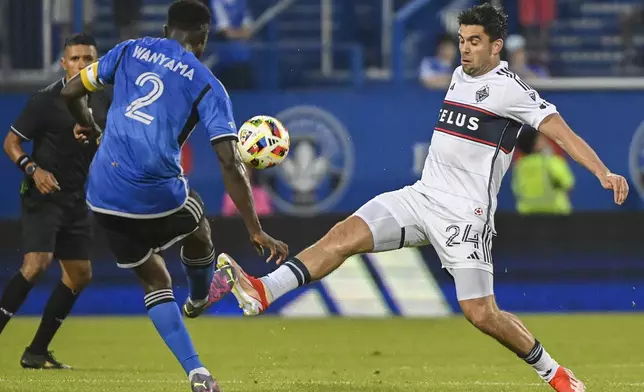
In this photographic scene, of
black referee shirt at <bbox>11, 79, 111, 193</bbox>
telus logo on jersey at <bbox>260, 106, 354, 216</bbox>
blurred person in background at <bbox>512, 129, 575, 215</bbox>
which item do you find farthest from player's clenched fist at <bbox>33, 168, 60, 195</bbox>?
blurred person in background at <bbox>512, 129, 575, 215</bbox>

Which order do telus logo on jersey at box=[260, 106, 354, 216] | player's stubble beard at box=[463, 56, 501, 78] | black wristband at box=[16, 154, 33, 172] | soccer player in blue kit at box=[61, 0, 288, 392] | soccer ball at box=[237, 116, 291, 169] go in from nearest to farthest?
1. soccer player in blue kit at box=[61, 0, 288, 392]
2. player's stubble beard at box=[463, 56, 501, 78]
3. soccer ball at box=[237, 116, 291, 169]
4. black wristband at box=[16, 154, 33, 172]
5. telus logo on jersey at box=[260, 106, 354, 216]

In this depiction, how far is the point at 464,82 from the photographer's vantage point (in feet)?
26.7

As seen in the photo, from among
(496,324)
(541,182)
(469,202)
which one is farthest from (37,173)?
(541,182)

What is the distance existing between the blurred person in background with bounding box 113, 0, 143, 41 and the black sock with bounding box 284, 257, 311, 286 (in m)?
10.5

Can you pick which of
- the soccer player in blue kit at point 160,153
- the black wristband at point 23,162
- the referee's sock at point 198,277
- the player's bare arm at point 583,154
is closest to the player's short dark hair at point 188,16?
the soccer player in blue kit at point 160,153

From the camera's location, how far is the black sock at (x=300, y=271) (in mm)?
7773

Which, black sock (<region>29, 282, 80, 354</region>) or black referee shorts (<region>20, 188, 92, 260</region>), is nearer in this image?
black sock (<region>29, 282, 80, 354</region>)

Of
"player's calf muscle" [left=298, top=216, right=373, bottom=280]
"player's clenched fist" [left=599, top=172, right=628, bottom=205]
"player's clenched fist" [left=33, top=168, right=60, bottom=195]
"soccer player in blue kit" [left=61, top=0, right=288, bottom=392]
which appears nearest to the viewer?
"player's clenched fist" [left=599, top=172, right=628, bottom=205]

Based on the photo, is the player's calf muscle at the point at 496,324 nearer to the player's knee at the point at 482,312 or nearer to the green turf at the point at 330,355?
the player's knee at the point at 482,312

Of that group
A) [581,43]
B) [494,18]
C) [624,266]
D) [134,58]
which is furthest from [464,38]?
[581,43]

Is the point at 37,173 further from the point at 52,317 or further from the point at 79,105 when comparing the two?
the point at 79,105

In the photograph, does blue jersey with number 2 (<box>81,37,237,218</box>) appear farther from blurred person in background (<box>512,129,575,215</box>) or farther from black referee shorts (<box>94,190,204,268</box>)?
blurred person in background (<box>512,129,575,215</box>)

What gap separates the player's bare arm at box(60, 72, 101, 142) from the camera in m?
7.90

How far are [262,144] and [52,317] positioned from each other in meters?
2.82
